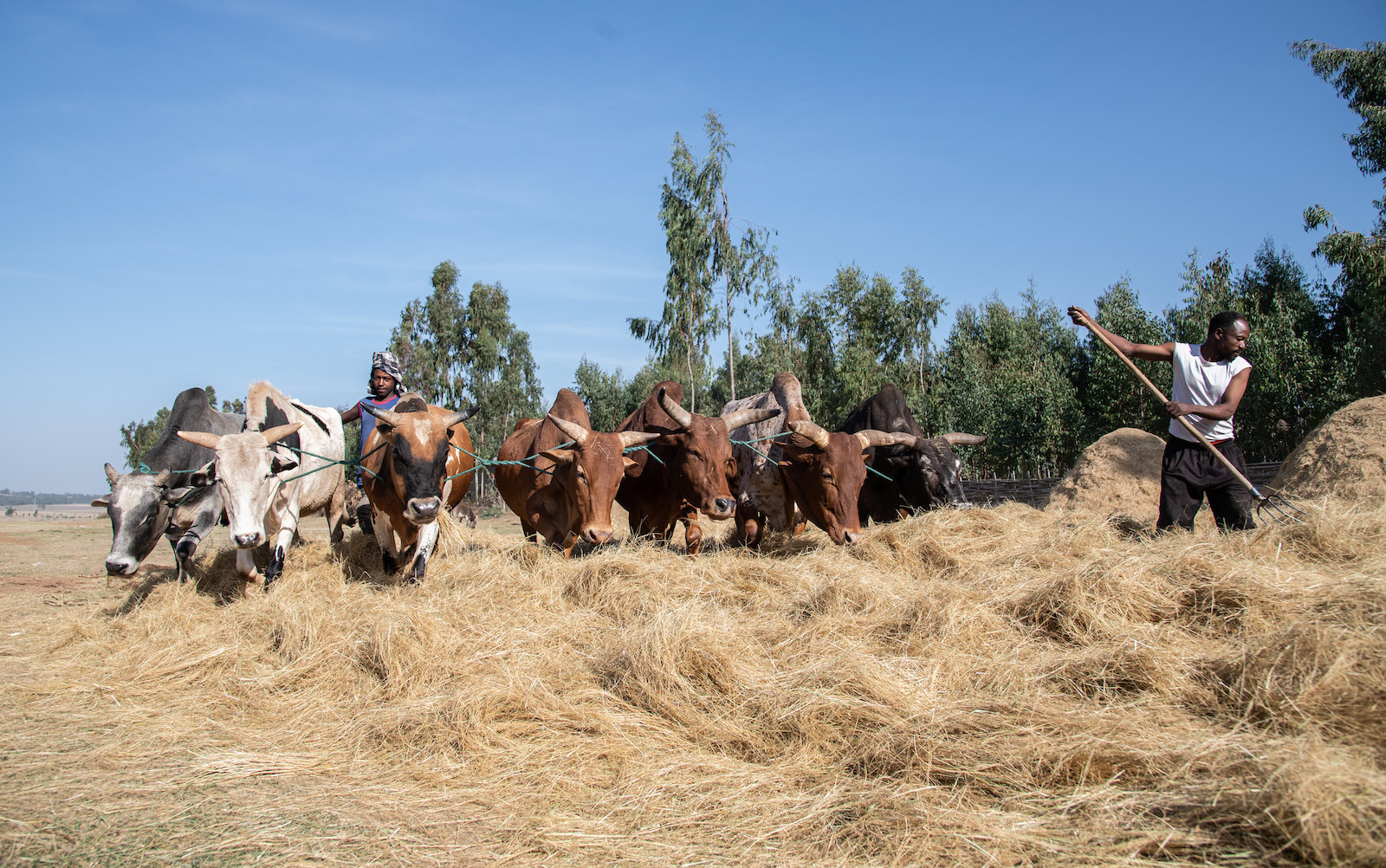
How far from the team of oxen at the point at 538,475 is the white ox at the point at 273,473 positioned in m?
0.02

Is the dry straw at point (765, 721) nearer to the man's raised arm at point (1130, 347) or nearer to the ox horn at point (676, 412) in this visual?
the man's raised arm at point (1130, 347)

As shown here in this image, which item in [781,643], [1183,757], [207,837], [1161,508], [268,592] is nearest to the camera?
[1183,757]

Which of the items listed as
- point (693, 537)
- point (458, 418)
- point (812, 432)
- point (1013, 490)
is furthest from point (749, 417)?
point (1013, 490)

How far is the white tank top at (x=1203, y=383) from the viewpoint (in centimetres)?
600

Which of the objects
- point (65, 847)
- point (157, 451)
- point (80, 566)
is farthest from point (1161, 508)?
point (80, 566)

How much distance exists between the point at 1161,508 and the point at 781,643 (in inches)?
129

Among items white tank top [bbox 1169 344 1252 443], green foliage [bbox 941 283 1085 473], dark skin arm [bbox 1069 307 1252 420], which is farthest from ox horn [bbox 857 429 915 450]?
green foliage [bbox 941 283 1085 473]

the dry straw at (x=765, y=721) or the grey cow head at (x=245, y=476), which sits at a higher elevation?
the grey cow head at (x=245, y=476)

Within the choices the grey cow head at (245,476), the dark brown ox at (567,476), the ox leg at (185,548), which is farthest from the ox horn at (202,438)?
the dark brown ox at (567,476)

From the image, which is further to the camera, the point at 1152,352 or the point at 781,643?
the point at 1152,352

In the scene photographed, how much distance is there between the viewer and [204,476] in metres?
7.73

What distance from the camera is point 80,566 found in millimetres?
13586

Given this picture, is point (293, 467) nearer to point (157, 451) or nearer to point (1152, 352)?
point (157, 451)

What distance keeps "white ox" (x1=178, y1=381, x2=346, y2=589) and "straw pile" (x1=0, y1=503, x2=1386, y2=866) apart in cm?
111
